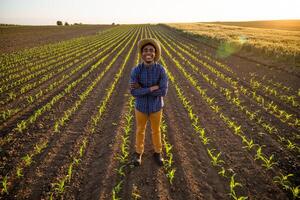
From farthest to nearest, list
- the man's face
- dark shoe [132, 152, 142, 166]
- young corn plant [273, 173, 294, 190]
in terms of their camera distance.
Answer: dark shoe [132, 152, 142, 166], young corn plant [273, 173, 294, 190], the man's face

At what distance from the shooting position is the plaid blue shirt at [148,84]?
148 inches

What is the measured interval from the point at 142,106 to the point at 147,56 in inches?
35.2

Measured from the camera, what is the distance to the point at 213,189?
3.84 metres

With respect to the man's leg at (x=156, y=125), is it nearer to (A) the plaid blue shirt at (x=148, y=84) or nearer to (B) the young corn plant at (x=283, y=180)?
(A) the plaid blue shirt at (x=148, y=84)

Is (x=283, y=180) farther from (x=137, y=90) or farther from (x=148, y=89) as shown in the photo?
(x=137, y=90)

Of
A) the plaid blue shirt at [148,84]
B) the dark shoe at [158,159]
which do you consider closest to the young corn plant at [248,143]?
the dark shoe at [158,159]

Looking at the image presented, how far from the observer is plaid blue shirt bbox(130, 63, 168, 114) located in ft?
12.3

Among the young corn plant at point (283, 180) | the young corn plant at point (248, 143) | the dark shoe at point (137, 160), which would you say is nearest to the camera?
the young corn plant at point (283, 180)

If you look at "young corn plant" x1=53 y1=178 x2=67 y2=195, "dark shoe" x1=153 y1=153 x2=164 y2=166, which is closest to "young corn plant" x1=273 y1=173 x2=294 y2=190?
"dark shoe" x1=153 y1=153 x2=164 y2=166

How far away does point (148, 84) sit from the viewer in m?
3.85

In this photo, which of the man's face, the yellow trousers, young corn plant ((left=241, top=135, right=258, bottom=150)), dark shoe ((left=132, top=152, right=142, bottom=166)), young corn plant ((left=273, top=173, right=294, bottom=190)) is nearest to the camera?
the man's face

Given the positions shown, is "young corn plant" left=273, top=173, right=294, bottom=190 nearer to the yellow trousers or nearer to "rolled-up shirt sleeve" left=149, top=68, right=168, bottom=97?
the yellow trousers

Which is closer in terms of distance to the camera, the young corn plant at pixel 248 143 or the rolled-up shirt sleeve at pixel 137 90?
the rolled-up shirt sleeve at pixel 137 90

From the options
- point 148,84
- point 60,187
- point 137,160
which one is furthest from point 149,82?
point 60,187
